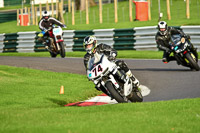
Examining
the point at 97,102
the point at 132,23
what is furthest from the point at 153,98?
the point at 132,23

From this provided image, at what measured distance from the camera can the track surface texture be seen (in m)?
11.8

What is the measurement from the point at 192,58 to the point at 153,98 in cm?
378

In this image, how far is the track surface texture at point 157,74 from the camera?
11834mm

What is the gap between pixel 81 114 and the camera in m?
8.41

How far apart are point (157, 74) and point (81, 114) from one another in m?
6.96

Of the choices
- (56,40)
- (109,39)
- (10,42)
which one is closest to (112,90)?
(56,40)

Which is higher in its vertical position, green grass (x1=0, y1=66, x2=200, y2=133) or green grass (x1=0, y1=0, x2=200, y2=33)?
green grass (x1=0, y1=0, x2=200, y2=33)

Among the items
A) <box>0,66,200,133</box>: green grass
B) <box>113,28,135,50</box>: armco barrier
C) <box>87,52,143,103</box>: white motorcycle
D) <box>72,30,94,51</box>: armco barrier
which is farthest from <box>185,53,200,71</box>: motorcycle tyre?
<box>72,30,94,51</box>: armco barrier

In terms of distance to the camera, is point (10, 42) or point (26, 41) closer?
point (26, 41)

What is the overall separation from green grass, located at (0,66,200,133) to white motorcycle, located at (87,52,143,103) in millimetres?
397

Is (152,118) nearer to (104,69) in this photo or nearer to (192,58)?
(104,69)

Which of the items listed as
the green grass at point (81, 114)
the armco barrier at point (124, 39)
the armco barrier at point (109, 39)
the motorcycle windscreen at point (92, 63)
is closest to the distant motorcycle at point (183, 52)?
the green grass at point (81, 114)

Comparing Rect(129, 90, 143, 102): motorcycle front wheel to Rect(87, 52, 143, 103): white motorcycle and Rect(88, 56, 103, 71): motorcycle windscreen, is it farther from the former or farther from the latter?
Rect(88, 56, 103, 71): motorcycle windscreen

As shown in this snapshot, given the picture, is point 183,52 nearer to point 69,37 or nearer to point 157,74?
point 157,74
